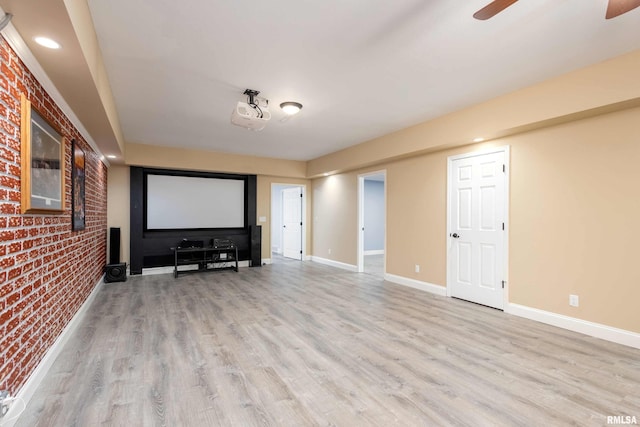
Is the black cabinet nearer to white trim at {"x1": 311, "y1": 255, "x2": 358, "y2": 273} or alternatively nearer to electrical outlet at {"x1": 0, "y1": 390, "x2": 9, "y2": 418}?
white trim at {"x1": 311, "y1": 255, "x2": 358, "y2": 273}

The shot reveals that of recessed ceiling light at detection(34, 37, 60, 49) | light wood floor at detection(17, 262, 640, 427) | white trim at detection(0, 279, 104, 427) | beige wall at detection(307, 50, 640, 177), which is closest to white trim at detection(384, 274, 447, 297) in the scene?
light wood floor at detection(17, 262, 640, 427)

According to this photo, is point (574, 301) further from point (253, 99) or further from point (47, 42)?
point (47, 42)

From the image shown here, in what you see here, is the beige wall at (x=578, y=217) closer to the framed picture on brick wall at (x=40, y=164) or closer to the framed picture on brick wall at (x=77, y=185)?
the framed picture on brick wall at (x=40, y=164)

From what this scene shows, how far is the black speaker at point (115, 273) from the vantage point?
5.50 m

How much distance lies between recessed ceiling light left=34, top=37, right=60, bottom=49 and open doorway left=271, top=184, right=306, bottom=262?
6028 millimetres

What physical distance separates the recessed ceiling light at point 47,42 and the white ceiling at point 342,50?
16.9 inches

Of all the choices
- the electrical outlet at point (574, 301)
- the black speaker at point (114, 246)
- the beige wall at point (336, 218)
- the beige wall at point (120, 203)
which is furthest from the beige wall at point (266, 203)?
the electrical outlet at point (574, 301)

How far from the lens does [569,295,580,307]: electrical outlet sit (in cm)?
325

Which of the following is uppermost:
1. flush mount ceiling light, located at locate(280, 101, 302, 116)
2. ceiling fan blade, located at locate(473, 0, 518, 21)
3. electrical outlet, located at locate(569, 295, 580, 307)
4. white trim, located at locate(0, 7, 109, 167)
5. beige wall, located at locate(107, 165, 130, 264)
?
flush mount ceiling light, located at locate(280, 101, 302, 116)

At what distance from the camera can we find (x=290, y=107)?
3.81m

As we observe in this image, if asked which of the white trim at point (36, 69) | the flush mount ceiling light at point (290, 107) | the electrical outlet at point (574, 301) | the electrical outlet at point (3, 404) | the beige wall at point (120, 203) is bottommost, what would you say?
the electrical outlet at point (3, 404)

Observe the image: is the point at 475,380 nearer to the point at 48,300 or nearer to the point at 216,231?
the point at 48,300

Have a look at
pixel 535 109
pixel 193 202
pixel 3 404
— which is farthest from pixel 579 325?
pixel 193 202

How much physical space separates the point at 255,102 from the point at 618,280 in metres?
4.16
